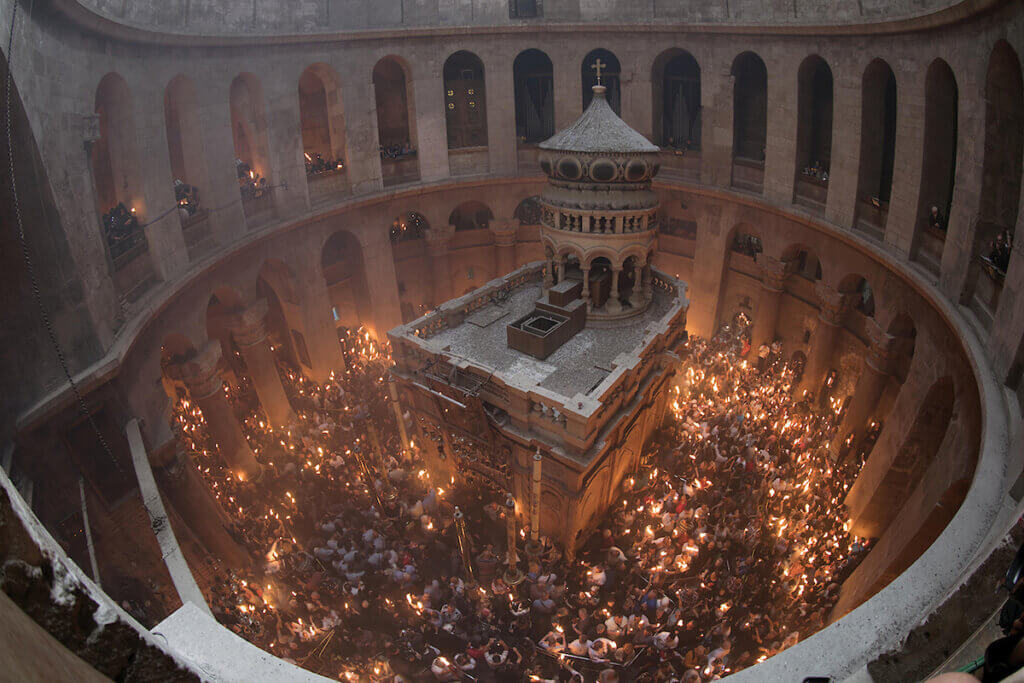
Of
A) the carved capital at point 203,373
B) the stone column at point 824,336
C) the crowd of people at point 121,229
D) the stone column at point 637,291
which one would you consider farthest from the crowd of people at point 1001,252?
the carved capital at point 203,373

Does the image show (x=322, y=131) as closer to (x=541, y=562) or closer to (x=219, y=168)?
(x=219, y=168)

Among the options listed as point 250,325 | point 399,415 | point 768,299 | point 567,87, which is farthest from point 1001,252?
point 250,325

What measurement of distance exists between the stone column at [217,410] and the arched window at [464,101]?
47.0 feet

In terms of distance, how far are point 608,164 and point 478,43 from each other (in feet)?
32.5

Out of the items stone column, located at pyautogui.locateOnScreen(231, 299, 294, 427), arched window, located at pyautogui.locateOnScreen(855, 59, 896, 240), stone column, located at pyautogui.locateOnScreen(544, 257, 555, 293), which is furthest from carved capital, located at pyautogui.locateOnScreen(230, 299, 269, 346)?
arched window, located at pyautogui.locateOnScreen(855, 59, 896, 240)

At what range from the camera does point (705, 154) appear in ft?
72.8

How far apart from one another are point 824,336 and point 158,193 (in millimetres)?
20585

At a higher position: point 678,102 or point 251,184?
point 678,102

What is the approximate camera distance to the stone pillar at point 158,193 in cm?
1416

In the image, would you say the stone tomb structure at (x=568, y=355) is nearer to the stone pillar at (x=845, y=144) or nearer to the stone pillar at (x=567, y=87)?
the stone pillar at (x=845, y=144)

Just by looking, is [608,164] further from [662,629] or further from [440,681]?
[440,681]

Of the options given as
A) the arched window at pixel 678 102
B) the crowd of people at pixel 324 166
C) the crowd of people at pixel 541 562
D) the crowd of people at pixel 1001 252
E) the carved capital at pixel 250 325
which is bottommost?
the crowd of people at pixel 541 562

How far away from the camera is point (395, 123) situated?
26.2 meters

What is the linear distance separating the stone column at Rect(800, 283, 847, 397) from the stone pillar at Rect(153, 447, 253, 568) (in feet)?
61.7
